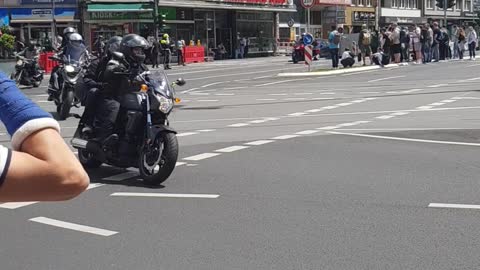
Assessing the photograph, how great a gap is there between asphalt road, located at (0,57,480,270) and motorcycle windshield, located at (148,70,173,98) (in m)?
0.95

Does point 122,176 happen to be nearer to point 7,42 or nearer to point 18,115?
point 18,115

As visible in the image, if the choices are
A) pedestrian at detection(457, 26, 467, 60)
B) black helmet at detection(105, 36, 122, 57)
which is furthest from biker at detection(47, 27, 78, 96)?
pedestrian at detection(457, 26, 467, 60)

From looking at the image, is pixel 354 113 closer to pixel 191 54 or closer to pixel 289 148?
pixel 289 148

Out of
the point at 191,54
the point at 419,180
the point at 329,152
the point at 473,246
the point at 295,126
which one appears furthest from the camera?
the point at 191,54

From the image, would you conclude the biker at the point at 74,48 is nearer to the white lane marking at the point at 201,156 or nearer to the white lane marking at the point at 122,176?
the white lane marking at the point at 201,156

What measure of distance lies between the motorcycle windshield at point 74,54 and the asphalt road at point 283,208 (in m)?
3.14

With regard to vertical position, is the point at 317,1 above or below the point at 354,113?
above

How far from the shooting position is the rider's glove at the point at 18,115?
63.0 inches

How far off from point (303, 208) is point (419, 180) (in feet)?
5.83

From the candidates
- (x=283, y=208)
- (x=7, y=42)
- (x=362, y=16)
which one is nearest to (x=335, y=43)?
(x=7, y=42)

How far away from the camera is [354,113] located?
561 inches

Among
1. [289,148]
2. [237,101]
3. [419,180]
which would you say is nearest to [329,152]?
[289,148]

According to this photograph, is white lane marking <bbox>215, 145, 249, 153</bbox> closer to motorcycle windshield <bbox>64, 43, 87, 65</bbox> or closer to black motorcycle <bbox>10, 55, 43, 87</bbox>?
motorcycle windshield <bbox>64, 43, 87, 65</bbox>

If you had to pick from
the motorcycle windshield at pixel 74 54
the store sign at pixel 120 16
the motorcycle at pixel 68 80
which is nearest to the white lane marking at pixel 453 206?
the motorcycle at pixel 68 80
